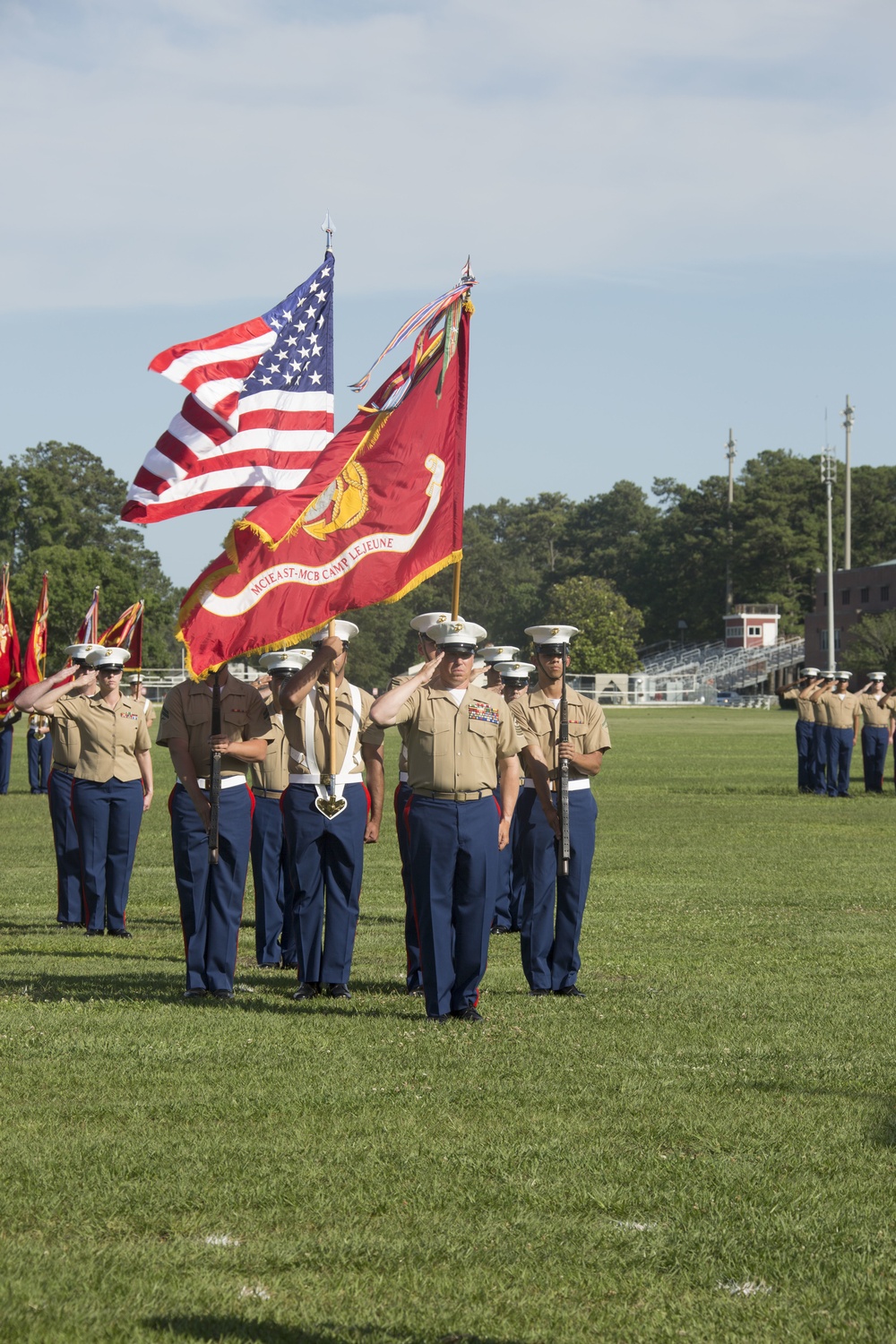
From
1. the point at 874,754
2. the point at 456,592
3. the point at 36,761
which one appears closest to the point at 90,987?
the point at 456,592

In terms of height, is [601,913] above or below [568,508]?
below

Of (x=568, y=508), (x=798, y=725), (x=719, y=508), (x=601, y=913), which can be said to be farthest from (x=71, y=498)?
(x=601, y=913)

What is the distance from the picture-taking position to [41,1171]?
18.6ft

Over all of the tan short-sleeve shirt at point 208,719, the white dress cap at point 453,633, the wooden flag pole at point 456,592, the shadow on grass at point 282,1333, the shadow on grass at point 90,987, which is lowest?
the shadow on grass at point 90,987

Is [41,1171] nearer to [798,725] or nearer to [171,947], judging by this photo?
[171,947]

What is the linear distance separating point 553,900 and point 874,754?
21.0 metres

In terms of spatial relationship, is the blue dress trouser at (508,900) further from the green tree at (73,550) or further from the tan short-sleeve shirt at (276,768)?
the green tree at (73,550)

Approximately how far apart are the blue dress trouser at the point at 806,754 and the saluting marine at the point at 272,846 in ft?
59.5

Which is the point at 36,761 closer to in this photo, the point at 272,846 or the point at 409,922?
the point at 272,846

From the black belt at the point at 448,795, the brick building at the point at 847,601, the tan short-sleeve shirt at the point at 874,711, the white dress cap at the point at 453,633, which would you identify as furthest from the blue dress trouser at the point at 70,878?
the brick building at the point at 847,601

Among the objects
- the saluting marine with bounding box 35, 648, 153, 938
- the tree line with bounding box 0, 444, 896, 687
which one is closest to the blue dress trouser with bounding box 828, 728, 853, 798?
the saluting marine with bounding box 35, 648, 153, 938

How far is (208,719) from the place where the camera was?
31.3ft

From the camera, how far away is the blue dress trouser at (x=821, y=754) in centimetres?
2845

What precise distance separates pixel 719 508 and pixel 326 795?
123745 millimetres
